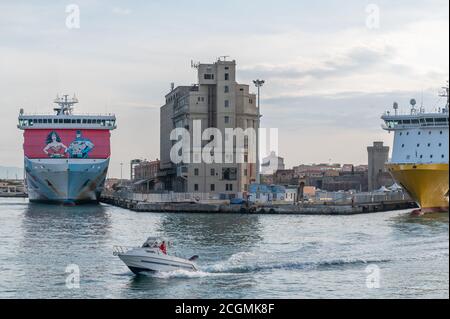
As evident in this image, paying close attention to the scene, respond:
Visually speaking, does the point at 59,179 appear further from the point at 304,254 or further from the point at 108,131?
the point at 304,254

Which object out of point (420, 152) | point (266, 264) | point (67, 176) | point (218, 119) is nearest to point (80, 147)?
point (67, 176)

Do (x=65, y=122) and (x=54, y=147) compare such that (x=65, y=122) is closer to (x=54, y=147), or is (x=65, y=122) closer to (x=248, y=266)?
(x=54, y=147)

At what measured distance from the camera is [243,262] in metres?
31.7

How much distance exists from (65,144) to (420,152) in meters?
42.9

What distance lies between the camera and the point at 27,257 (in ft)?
115

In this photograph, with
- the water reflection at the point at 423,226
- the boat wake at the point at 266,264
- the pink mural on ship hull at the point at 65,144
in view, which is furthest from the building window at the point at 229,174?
the boat wake at the point at 266,264

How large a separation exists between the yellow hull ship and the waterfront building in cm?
2500

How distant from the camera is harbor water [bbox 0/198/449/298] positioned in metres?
25.2

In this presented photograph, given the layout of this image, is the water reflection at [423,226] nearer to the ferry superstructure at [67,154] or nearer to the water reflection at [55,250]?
the water reflection at [55,250]

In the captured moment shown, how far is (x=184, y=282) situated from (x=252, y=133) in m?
65.3

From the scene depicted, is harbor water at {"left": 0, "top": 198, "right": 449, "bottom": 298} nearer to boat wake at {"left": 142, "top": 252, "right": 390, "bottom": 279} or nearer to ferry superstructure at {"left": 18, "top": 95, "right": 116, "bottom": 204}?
boat wake at {"left": 142, "top": 252, "right": 390, "bottom": 279}

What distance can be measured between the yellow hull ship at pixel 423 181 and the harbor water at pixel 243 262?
5234mm

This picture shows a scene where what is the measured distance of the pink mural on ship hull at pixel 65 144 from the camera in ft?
298
